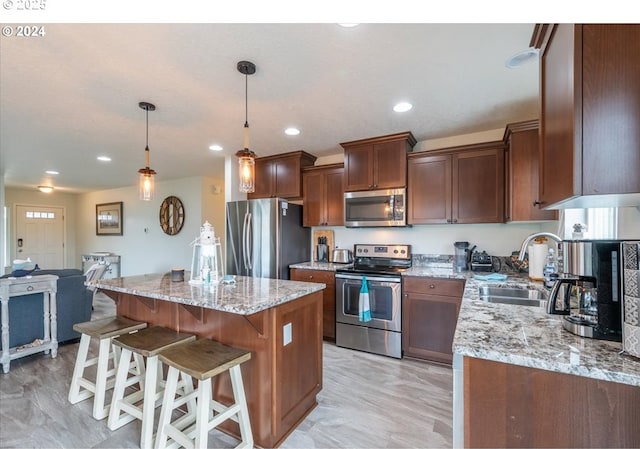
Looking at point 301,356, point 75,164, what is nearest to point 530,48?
point 301,356

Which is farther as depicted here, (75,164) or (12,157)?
(75,164)

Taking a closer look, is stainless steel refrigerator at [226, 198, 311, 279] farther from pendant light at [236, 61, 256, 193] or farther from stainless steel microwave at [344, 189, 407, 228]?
pendant light at [236, 61, 256, 193]

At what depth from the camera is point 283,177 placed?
4.07 metres

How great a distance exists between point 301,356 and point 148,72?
88.6 inches

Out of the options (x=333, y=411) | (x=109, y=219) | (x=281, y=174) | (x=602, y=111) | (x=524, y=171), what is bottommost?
(x=333, y=411)

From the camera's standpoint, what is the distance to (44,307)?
3.08 m

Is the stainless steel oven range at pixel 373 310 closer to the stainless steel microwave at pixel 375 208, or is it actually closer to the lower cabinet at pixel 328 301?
the lower cabinet at pixel 328 301

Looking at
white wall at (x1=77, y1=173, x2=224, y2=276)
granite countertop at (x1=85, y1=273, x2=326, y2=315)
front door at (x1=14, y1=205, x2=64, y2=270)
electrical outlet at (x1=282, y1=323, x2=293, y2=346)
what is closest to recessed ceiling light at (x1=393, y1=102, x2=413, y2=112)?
granite countertop at (x1=85, y1=273, x2=326, y2=315)

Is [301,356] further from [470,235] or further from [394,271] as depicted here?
[470,235]

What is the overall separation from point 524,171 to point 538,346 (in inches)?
83.2

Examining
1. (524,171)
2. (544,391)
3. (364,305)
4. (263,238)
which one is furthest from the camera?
(263,238)

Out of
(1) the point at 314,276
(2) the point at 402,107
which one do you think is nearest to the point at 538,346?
(2) the point at 402,107

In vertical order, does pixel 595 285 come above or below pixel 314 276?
above

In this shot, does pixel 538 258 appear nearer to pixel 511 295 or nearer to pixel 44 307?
pixel 511 295
